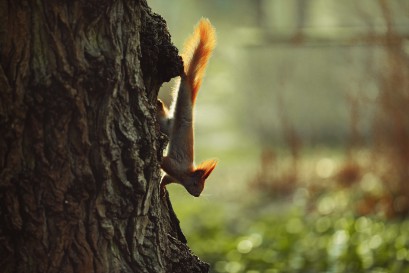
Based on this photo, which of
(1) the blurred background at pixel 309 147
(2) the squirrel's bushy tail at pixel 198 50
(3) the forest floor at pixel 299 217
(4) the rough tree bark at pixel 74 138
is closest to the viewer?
(4) the rough tree bark at pixel 74 138

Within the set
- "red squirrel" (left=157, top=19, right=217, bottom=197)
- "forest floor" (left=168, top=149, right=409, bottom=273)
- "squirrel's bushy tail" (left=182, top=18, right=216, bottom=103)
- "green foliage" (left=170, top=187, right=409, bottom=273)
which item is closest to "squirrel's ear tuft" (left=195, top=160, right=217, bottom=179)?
"red squirrel" (left=157, top=19, right=217, bottom=197)

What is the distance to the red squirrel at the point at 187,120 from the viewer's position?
366cm

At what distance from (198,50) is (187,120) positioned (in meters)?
0.31

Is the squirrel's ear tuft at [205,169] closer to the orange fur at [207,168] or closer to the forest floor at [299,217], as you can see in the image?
the orange fur at [207,168]

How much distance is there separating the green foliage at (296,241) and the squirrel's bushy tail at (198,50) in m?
2.45

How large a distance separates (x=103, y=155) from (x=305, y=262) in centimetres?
343

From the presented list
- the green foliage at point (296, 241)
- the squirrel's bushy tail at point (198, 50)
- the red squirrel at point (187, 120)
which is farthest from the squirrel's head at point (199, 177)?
the green foliage at point (296, 241)

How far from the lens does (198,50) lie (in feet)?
12.0

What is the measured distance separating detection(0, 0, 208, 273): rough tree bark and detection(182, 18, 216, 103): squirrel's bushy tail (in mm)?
544

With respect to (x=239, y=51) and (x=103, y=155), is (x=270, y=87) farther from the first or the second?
(x=103, y=155)

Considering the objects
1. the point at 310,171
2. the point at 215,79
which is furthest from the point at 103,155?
the point at 215,79

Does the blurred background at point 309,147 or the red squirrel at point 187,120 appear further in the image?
the blurred background at point 309,147

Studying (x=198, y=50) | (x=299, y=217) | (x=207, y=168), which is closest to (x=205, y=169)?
(x=207, y=168)

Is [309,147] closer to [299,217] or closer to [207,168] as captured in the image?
[299,217]
